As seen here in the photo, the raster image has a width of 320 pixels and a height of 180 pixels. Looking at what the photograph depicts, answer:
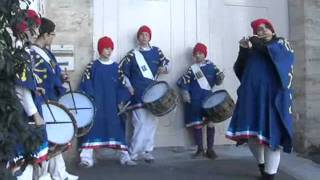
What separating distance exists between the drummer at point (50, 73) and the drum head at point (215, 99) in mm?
1896

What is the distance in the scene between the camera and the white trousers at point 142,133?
784cm

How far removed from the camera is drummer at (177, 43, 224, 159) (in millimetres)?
8078

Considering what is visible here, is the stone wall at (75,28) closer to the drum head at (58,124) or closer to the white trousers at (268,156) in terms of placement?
the drum head at (58,124)

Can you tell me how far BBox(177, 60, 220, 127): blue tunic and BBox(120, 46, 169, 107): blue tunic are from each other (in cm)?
44

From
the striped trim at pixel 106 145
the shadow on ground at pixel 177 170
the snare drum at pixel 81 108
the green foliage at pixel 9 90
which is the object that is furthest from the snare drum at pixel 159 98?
the green foliage at pixel 9 90

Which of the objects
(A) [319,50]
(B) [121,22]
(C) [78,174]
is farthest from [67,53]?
(A) [319,50]

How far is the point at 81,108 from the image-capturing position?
22.4ft

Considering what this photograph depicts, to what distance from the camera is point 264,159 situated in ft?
21.9

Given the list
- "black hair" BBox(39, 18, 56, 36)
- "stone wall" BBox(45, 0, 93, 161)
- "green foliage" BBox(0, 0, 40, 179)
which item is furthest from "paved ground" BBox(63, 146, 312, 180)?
"green foliage" BBox(0, 0, 40, 179)

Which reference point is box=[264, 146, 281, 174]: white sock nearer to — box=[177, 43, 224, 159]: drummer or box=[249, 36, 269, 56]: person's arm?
box=[249, 36, 269, 56]: person's arm

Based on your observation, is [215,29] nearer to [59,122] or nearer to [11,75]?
[59,122]

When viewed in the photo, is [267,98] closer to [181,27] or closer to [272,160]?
[272,160]

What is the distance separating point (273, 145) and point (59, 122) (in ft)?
7.18

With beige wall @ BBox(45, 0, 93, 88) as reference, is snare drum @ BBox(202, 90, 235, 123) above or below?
below
